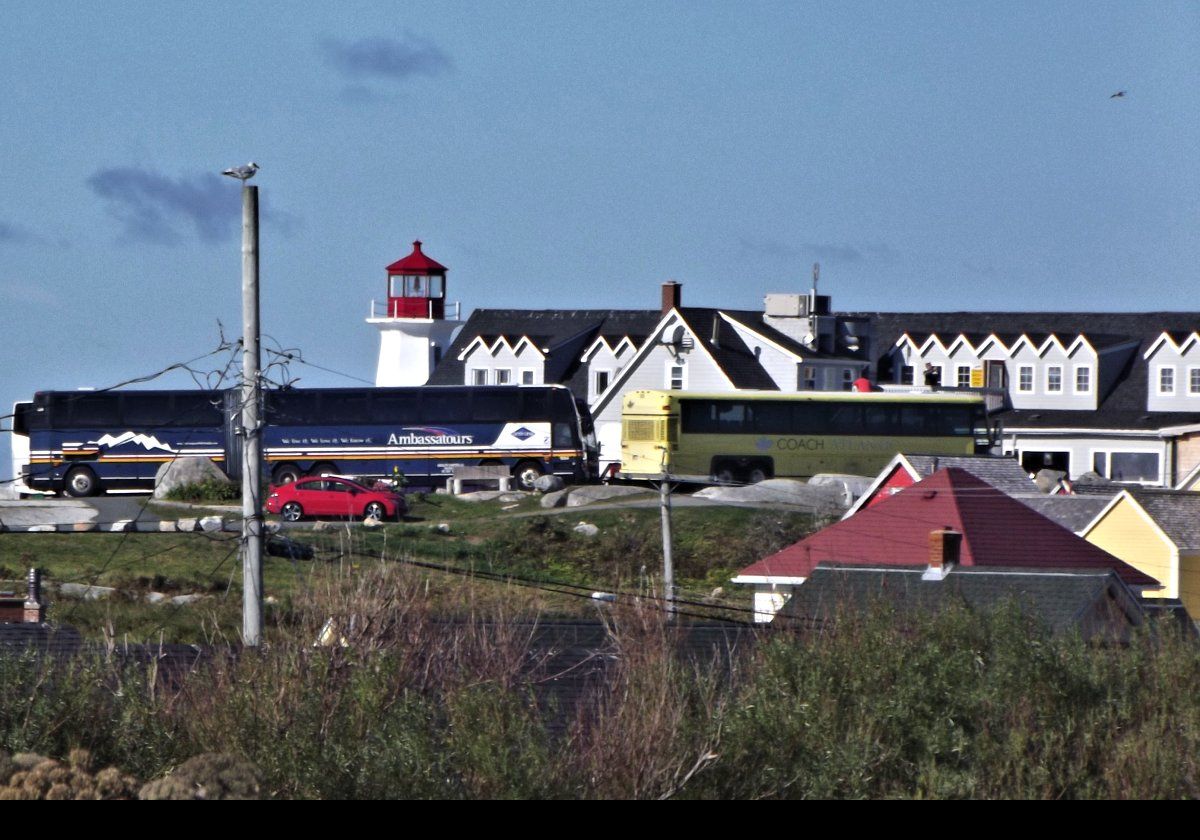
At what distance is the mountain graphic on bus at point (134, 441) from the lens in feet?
165

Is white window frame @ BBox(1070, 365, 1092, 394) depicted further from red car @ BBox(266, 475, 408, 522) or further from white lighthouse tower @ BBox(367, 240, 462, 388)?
red car @ BBox(266, 475, 408, 522)

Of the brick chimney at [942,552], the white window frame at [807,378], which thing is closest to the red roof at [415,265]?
the white window frame at [807,378]

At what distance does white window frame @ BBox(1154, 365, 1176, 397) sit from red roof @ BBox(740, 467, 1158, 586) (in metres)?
31.0

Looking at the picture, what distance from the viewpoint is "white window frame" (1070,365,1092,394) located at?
66938mm

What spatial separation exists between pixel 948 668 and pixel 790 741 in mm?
2734

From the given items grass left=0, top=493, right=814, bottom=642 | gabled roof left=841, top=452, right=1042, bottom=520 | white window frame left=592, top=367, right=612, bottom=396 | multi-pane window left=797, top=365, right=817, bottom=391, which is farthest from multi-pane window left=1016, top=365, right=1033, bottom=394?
grass left=0, top=493, right=814, bottom=642

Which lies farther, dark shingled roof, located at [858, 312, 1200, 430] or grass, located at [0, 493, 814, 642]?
dark shingled roof, located at [858, 312, 1200, 430]

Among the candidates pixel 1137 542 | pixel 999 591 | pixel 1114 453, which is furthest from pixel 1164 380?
pixel 999 591

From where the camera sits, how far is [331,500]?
149 feet

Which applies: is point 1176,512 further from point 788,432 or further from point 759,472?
point 759,472

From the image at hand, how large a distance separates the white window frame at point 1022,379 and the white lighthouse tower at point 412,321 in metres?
23.3

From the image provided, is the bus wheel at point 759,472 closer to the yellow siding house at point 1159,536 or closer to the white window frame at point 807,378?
the white window frame at point 807,378

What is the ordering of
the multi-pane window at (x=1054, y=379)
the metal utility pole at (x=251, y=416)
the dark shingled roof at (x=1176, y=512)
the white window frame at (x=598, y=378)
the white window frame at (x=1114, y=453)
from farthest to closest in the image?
the white window frame at (x=598, y=378)
the multi-pane window at (x=1054, y=379)
the white window frame at (x=1114, y=453)
the dark shingled roof at (x=1176, y=512)
the metal utility pole at (x=251, y=416)
